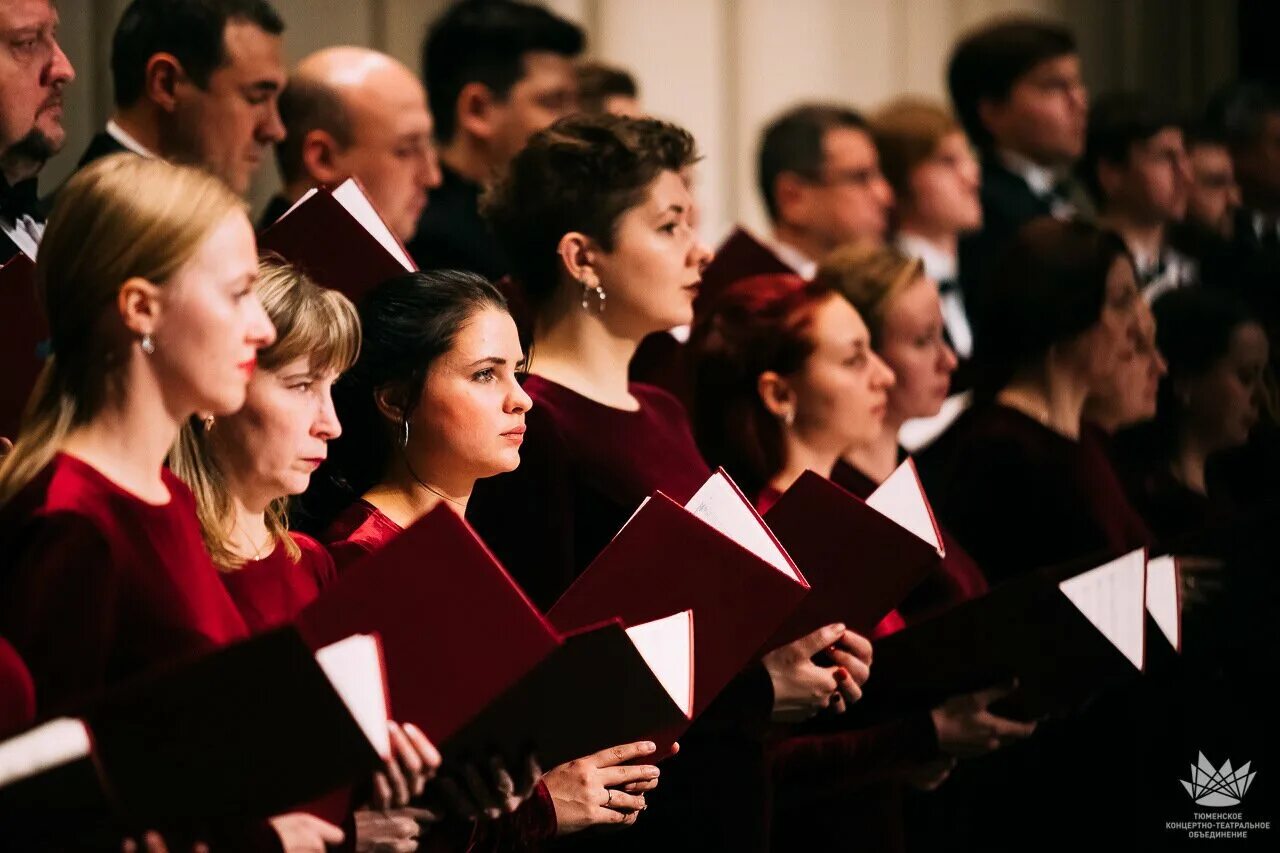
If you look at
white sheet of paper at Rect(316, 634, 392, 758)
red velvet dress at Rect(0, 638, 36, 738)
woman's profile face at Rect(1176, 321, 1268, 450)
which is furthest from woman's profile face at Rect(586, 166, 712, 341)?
woman's profile face at Rect(1176, 321, 1268, 450)

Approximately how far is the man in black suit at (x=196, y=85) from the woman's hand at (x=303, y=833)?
67.8 inches

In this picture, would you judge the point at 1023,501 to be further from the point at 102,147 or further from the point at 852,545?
the point at 102,147

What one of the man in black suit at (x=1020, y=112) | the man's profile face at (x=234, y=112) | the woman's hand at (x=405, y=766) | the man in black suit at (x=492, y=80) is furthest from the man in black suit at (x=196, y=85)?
the man in black suit at (x=1020, y=112)

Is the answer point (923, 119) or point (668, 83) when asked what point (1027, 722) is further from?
point (668, 83)

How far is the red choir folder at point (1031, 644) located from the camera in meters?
2.73

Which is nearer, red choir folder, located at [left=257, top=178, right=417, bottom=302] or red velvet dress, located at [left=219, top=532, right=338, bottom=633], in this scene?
red velvet dress, located at [left=219, top=532, right=338, bottom=633]

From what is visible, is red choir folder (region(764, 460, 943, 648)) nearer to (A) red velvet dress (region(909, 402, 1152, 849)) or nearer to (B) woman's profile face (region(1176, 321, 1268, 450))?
(A) red velvet dress (region(909, 402, 1152, 849))

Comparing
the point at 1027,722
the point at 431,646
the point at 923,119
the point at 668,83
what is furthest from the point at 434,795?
the point at 668,83

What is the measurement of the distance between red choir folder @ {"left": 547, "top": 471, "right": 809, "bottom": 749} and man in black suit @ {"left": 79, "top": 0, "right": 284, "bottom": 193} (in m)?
1.48

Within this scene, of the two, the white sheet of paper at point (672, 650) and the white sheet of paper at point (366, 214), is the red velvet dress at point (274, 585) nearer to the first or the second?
the white sheet of paper at point (672, 650)

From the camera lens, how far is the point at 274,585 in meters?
2.08

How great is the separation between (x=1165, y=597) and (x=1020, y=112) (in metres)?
2.62

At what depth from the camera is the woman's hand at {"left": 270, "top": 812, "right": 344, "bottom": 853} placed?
1.80m

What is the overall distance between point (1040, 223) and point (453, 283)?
1648 mm
